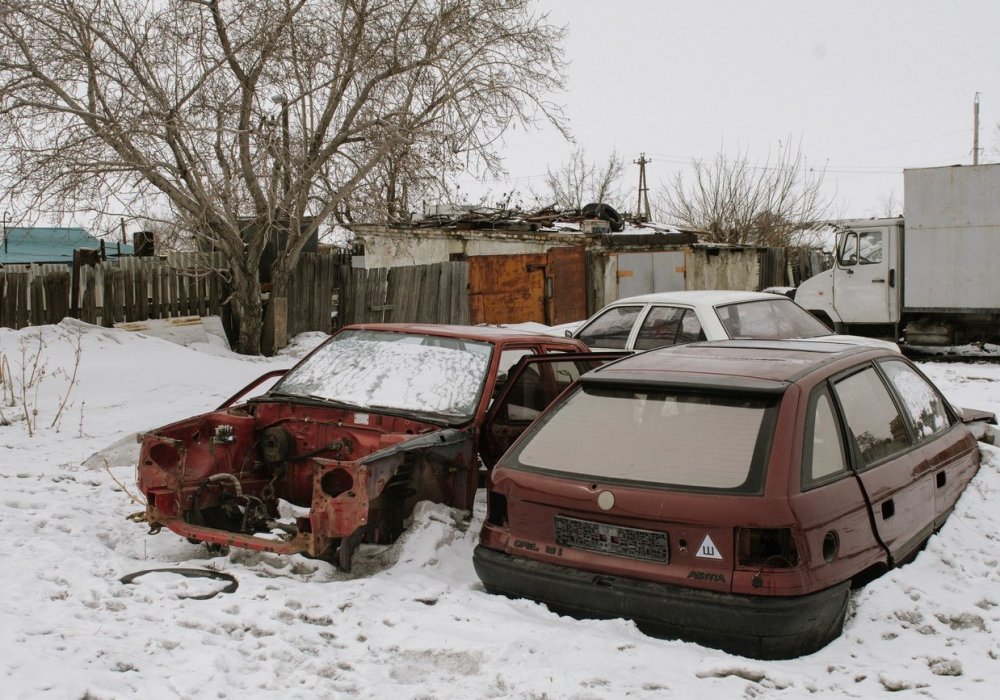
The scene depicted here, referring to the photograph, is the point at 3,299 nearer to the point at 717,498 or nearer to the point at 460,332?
the point at 460,332

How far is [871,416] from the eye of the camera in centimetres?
462

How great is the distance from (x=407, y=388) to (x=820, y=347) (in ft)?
8.26

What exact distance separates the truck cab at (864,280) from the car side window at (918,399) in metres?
12.4

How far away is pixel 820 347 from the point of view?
5156 mm

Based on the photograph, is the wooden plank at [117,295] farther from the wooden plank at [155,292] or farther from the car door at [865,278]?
the car door at [865,278]

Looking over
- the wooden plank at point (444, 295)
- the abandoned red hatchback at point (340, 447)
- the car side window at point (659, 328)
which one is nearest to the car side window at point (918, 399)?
the abandoned red hatchback at point (340, 447)

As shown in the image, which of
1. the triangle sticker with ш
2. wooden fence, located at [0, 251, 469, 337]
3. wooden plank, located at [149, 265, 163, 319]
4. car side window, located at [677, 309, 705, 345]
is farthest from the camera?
wooden plank, located at [149, 265, 163, 319]

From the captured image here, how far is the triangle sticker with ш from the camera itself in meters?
3.85

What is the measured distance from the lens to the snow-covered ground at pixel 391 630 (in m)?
3.55

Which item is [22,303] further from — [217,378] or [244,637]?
[244,637]

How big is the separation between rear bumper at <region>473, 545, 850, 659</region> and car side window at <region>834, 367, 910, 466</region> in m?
0.78

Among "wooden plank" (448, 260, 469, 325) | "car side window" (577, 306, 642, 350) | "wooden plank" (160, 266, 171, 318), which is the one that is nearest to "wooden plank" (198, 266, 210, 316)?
"wooden plank" (160, 266, 171, 318)

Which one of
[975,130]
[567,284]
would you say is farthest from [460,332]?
[975,130]

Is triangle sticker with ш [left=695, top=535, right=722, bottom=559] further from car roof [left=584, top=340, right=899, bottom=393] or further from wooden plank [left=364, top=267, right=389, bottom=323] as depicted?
wooden plank [left=364, top=267, right=389, bottom=323]
